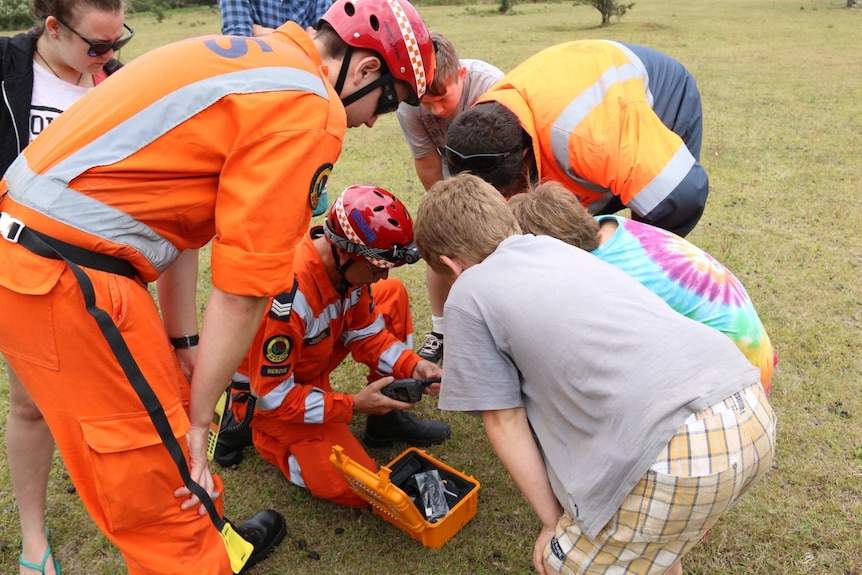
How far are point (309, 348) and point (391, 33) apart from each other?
1.76 m

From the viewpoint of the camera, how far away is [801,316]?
15.9ft

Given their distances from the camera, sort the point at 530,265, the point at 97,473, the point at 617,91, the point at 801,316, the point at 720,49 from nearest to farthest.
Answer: the point at 97,473, the point at 530,265, the point at 617,91, the point at 801,316, the point at 720,49

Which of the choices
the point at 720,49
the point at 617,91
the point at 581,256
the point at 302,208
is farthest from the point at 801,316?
the point at 720,49

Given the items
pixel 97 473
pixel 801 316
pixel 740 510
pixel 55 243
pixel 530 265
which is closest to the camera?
pixel 55 243

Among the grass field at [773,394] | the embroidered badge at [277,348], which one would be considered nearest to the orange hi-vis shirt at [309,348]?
the embroidered badge at [277,348]

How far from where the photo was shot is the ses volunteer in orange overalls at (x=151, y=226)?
5.48 ft

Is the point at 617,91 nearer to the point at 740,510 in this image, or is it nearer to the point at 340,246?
the point at 340,246

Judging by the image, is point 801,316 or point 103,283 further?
point 801,316

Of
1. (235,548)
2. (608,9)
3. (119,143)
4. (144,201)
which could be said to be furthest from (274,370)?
(608,9)

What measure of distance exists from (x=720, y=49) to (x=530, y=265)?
16578 mm

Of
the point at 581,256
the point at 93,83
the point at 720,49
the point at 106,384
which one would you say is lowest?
the point at 720,49

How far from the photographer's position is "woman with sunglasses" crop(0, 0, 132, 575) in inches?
105

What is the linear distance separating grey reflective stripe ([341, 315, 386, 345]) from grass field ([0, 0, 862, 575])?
27.6 inches

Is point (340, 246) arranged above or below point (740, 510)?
above
